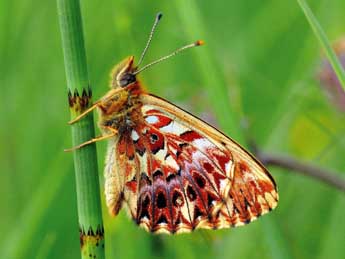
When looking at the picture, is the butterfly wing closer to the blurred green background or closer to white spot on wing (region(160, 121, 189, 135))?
white spot on wing (region(160, 121, 189, 135))

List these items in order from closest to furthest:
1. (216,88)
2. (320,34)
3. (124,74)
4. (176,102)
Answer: (320,34), (216,88), (124,74), (176,102)

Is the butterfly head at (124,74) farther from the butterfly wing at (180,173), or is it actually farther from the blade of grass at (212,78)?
A: the blade of grass at (212,78)

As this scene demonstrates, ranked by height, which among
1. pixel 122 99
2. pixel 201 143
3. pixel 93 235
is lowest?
pixel 93 235

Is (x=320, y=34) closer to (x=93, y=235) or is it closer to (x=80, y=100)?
(x=80, y=100)

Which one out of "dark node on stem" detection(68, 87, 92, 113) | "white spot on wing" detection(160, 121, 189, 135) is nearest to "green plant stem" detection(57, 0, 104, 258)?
"dark node on stem" detection(68, 87, 92, 113)

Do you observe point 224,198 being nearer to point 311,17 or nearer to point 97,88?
point 311,17

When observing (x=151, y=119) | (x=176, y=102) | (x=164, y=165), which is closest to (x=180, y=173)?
(x=164, y=165)
